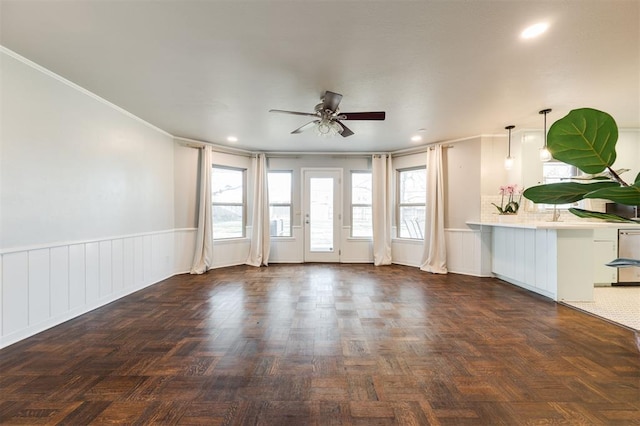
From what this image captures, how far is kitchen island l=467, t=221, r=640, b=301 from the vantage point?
3.25m

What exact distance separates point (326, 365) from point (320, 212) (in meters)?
4.11

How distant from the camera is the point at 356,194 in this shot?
5977mm

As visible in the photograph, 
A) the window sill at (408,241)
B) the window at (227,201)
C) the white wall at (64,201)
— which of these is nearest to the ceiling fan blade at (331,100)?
the white wall at (64,201)

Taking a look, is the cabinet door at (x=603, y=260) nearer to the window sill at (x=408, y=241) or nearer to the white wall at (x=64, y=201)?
the window sill at (x=408, y=241)

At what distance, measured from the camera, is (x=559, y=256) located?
329cm

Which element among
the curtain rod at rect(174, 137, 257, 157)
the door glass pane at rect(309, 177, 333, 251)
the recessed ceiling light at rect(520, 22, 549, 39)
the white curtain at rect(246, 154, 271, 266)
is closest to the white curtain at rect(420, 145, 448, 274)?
the door glass pane at rect(309, 177, 333, 251)

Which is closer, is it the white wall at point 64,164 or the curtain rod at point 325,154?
the white wall at point 64,164

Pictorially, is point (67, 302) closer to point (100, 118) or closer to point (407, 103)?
point (100, 118)

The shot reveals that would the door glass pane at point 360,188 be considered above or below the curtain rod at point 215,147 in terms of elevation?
below

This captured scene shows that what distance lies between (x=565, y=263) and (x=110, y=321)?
5.14 meters

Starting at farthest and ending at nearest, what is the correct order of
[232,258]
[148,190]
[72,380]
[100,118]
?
[232,258], [148,190], [100,118], [72,380]

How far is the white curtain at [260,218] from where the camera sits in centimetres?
560

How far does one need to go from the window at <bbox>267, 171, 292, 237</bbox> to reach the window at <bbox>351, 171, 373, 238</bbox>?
1.38 meters

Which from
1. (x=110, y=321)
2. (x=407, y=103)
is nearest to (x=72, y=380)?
(x=110, y=321)
